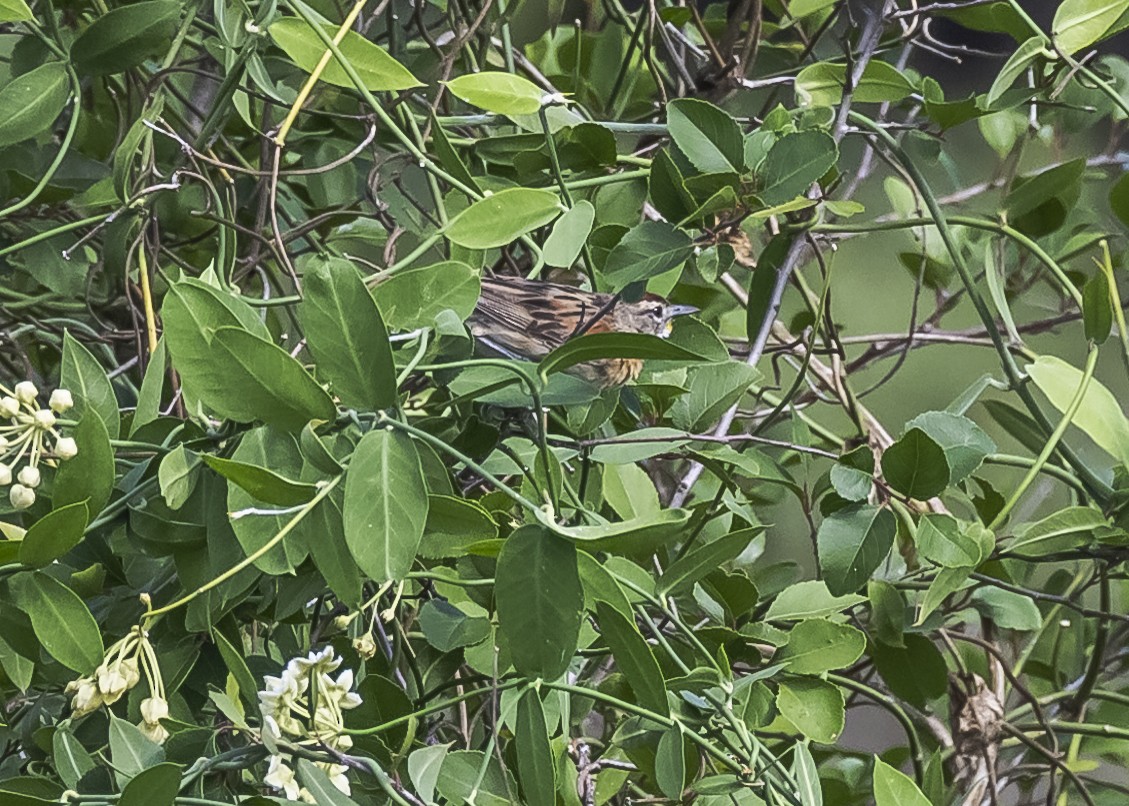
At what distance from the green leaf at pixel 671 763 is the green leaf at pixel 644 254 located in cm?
23

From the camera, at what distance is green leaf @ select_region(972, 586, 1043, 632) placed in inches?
36.5

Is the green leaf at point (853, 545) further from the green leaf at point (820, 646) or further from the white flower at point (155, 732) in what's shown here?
the white flower at point (155, 732)

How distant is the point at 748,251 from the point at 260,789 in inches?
24.5

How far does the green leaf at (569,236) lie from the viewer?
63 centimetres

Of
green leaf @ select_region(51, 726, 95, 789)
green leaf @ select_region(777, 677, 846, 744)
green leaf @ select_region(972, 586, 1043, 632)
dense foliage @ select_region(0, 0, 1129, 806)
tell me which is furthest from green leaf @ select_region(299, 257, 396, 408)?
green leaf @ select_region(972, 586, 1043, 632)

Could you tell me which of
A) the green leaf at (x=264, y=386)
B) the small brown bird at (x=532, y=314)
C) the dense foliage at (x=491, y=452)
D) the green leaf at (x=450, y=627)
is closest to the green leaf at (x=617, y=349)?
the dense foliage at (x=491, y=452)

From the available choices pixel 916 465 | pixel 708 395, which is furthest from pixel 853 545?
pixel 708 395

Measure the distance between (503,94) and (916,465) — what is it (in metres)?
0.31

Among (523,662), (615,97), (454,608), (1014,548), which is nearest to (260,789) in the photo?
(454,608)

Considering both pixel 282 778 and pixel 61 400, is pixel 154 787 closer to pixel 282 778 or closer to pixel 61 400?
pixel 282 778

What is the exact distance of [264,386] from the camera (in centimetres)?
52

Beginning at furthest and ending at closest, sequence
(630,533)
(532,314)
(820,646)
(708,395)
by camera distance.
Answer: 1. (532,314)
2. (708,395)
3. (820,646)
4. (630,533)

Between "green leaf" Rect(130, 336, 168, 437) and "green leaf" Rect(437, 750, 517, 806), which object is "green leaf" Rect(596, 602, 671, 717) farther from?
"green leaf" Rect(130, 336, 168, 437)

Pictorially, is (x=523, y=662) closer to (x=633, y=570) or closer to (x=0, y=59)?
(x=633, y=570)
